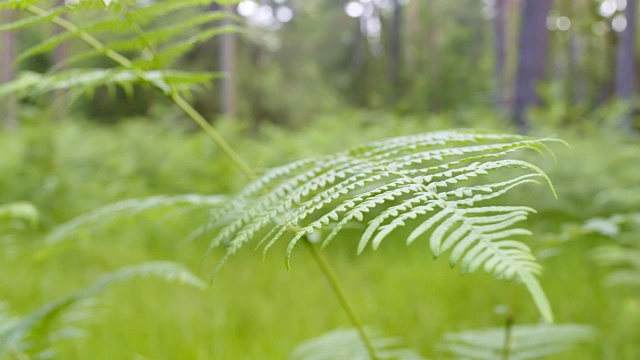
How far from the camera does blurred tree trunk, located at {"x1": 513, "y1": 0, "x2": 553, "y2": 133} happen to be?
786cm

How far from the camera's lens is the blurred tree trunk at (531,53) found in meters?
7.86

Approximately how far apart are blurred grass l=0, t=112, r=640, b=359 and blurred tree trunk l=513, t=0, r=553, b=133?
327 cm

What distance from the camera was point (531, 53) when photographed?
316 inches

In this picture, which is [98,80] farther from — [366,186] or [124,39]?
[366,186]

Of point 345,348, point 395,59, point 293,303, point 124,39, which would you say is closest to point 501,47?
point 395,59

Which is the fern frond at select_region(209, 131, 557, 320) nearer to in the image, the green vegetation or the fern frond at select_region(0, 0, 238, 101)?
A: the green vegetation

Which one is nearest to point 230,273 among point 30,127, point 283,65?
point 30,127

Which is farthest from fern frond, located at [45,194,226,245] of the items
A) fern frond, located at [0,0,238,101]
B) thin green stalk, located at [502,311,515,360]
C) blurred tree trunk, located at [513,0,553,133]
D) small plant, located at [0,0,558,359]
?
blurred tree trunk, located at [513,0,553,133]

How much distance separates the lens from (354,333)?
1070mm

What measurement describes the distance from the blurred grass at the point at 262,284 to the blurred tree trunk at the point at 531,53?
3.27m

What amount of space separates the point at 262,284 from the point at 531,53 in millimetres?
6697

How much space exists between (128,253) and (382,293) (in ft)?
5.37

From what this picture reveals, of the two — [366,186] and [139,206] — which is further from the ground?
[139,206]

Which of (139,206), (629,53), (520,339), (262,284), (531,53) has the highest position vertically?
(629,53)
